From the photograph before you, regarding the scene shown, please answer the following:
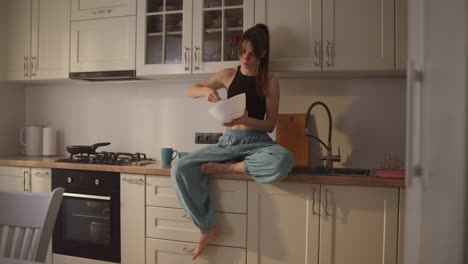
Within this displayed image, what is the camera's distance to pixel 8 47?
308 cm

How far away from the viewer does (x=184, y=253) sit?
236 centimetres

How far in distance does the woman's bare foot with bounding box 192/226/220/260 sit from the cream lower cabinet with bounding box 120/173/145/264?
0.41 m

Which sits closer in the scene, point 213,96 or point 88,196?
point 213,96

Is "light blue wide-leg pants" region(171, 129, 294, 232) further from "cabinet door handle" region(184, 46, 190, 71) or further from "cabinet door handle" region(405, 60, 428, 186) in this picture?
"cabinet door handle" region(405, 60, 428, 186)

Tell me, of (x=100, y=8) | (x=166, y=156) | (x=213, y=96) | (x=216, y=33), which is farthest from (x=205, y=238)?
(x=100, y=8)

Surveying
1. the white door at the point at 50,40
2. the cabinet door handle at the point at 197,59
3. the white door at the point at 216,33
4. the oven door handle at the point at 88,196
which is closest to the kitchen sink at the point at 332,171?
the white door at the point at 216,33

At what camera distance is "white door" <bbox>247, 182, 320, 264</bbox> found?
84.2 inches

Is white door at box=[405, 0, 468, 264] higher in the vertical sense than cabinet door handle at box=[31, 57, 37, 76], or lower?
lower

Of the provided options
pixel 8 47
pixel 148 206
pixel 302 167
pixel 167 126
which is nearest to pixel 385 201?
pixel 302 167

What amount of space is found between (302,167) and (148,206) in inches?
36.9

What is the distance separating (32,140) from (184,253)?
1.65m

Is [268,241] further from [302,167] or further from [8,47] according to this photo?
[8,47]

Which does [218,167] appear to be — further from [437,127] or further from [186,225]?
[437,127]

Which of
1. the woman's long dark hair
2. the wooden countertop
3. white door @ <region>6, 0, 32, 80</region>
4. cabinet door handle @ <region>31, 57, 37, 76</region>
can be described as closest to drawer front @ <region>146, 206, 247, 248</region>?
the wooden countertop
